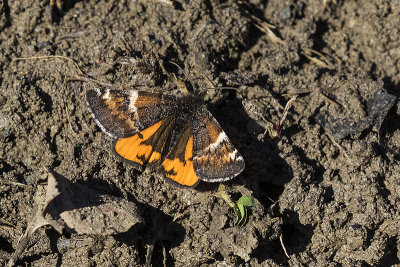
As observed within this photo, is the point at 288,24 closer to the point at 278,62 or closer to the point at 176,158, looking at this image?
the point at 278,62

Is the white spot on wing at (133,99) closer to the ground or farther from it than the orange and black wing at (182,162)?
farther from it

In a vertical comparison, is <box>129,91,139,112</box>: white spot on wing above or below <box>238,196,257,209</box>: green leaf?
above

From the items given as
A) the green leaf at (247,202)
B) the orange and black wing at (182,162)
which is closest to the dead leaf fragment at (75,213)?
the orange and black wing at (182,162)

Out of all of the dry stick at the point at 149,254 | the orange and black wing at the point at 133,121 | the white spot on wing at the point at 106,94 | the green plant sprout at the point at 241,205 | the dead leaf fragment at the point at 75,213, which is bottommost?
the dry stick at the point at 149,254

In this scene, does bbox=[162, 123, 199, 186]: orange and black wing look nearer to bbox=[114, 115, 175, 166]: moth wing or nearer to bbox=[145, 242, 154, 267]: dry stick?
bbox=[114, 115, 175, 166]: moth wing

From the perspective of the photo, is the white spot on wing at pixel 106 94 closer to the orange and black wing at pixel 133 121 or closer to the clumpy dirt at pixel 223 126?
the orange and black wing at pixel 133 121

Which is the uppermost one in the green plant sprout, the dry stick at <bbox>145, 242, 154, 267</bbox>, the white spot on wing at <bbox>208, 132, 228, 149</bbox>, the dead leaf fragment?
→ the white spot on wing at <bbox>208, 132, 228, 149</bbox>

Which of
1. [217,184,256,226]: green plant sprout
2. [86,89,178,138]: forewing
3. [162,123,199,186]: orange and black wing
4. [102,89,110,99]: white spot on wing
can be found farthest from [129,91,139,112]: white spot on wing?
[217,184,256,226]: green plant sprout
